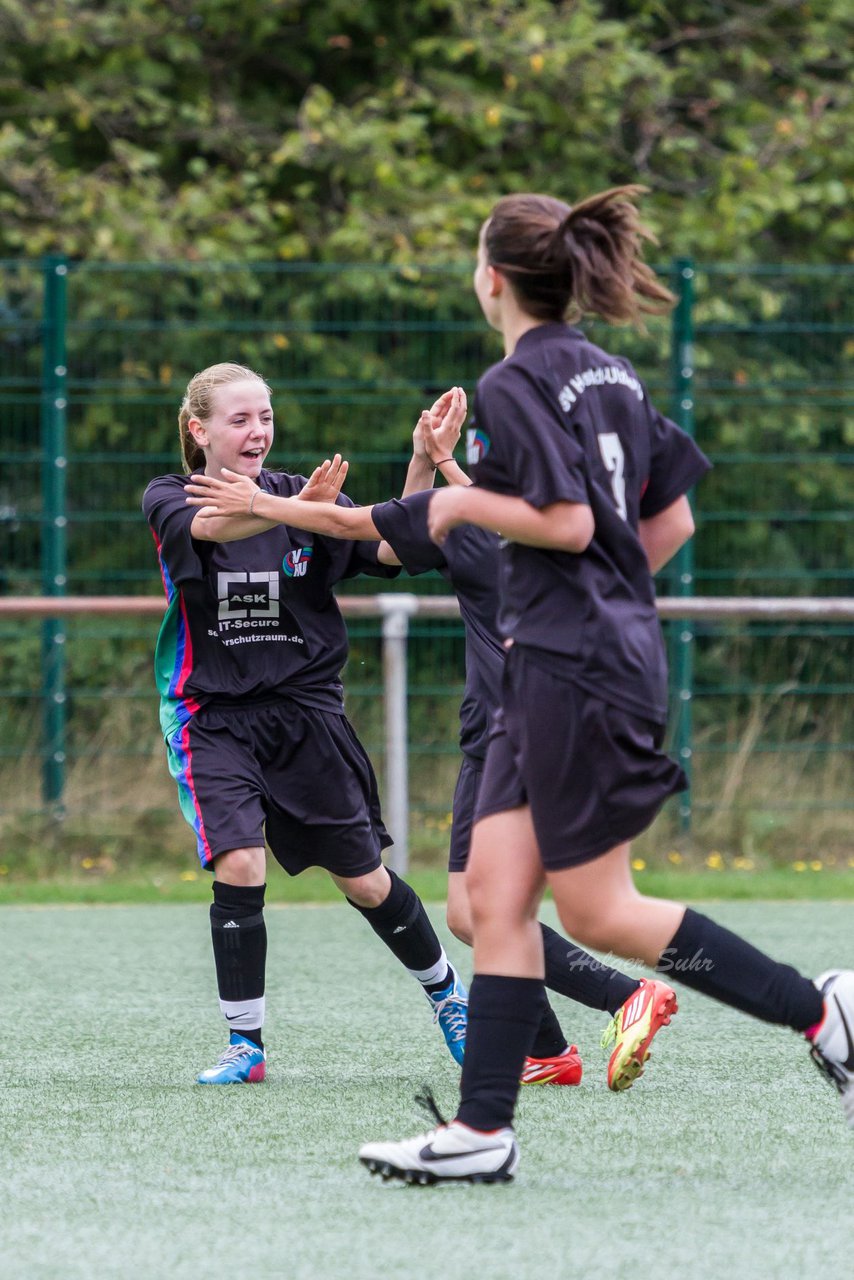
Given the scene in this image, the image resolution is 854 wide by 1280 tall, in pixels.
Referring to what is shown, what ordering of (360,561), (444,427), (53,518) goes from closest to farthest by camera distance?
(444,427) < (360,561) < (53,518)

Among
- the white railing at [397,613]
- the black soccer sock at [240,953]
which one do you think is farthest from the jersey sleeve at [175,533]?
the white railing at [397,613]

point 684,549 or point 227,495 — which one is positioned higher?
point 227,495

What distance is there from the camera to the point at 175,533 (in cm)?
429

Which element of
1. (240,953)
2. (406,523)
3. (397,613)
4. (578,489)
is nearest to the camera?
(578,489)

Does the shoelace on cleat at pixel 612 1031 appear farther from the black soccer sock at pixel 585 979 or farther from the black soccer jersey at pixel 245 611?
the black soccer jersey at pixel 245 611

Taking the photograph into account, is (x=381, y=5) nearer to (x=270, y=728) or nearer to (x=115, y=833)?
(x=115, y=833)

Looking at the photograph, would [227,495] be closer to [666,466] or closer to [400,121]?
[666,466]

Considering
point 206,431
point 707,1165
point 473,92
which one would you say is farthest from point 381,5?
point 707,1165

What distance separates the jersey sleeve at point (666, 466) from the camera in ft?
10.7

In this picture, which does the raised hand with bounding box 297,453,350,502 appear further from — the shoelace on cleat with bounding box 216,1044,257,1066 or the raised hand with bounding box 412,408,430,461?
the shoelace on cleat with bounding box 216,1044,257,1066

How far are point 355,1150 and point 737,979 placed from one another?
795mm

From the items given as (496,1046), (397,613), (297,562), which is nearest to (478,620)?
(297,562)

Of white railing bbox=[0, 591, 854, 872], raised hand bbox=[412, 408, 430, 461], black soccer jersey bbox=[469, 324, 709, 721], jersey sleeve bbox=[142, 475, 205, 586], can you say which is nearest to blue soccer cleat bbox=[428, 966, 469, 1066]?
→ jersey sleeve bbox=[142, 475, 205, 586]

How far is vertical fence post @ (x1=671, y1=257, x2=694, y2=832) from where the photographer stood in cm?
878
